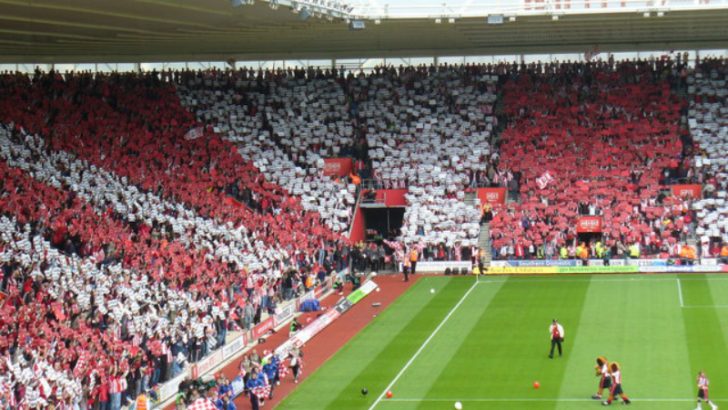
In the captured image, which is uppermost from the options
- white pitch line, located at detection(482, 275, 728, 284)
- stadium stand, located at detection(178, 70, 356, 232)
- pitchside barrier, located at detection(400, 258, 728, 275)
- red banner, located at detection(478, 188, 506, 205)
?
stadium stand, located at detection(178, 70, 356, 232)

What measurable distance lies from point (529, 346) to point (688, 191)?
1734 cm

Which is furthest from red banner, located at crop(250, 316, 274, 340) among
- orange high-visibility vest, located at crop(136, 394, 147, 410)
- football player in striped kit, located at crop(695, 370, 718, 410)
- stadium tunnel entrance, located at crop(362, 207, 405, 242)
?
stadium tunnel entrance, located at crop(362, 207, 405, 242)

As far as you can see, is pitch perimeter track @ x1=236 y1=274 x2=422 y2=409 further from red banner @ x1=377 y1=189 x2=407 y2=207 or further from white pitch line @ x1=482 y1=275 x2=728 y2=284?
red banner @ x1=377 y1=189 x2=407 y2=207

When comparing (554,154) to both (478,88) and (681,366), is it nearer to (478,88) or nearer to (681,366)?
(478,88)

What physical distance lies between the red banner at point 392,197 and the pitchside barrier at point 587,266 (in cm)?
423

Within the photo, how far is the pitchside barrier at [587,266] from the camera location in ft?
150

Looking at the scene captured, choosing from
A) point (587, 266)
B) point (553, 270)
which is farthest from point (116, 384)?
point (587, 266)

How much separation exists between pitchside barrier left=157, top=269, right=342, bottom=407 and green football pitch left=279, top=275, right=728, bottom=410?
282 centimetres

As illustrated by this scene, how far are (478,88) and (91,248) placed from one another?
24655 mm

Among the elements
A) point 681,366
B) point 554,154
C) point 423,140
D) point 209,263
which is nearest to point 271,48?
point 423,140

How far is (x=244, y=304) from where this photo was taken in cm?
3762

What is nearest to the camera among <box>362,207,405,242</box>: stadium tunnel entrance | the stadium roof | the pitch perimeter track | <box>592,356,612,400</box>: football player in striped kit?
<box>592,356,612,400</box>: football player in striped kit

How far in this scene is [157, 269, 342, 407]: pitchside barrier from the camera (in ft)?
102

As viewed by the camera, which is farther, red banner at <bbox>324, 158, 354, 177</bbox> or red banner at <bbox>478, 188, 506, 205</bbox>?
red banner at <bbox>324, 158, 354, 177</bbox>
